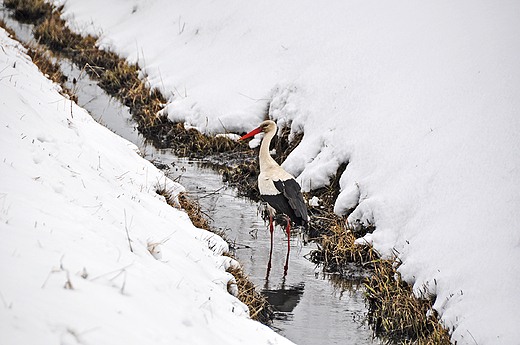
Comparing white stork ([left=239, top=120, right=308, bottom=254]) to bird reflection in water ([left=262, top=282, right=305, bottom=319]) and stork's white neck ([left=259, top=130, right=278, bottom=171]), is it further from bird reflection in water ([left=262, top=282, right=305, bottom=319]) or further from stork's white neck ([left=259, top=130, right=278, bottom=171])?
bird reflection in water ([left=262, top=282, right=305, bottom=319])

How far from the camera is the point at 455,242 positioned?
4258 millimetres

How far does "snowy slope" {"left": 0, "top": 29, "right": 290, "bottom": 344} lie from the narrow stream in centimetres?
96

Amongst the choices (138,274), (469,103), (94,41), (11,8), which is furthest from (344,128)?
(11,8)

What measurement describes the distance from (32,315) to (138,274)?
727 millimetres

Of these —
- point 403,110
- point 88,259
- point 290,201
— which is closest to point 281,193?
point 290,201

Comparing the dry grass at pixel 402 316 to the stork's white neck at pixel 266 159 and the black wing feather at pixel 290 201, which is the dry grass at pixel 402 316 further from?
the stork's white neck at pixel 266 159

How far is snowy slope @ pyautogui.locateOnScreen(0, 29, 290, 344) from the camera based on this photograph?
181 centimetres

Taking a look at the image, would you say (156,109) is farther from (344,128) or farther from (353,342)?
(353,342)

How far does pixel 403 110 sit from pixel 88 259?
5.38m

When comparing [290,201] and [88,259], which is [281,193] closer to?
[290,201]

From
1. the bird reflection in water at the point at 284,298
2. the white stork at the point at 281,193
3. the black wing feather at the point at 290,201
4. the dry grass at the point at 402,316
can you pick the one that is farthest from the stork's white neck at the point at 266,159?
the dry grass at the point at 402,316

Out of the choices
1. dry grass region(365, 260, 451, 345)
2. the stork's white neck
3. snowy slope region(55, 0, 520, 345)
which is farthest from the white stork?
dry grass region(365, 260, 451, 345)

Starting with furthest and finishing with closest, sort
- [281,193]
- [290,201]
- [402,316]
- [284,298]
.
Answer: [281,193]
[290,201]
[284,298]
[402,316]

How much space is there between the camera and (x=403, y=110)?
245 inches
